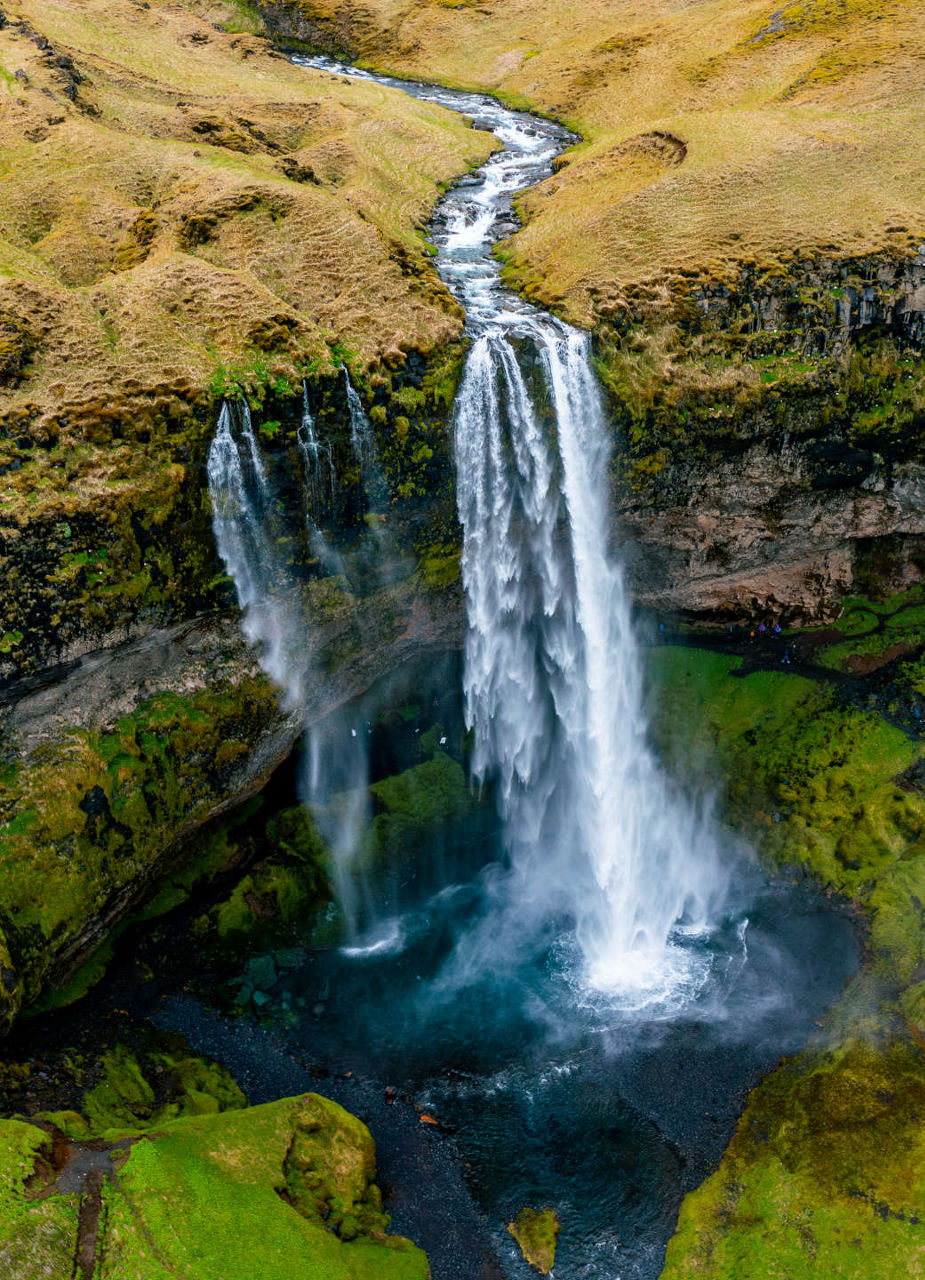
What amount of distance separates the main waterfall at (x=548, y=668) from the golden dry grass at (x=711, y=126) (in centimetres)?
424

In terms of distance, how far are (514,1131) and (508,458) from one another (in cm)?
1837

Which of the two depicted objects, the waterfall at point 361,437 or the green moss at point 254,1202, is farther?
the waterfall at point 361,437

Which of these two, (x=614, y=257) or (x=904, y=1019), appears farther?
(x=614, y=257)

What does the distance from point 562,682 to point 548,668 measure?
68 cm

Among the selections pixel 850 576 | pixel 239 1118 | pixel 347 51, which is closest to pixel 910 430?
pixel 850 576

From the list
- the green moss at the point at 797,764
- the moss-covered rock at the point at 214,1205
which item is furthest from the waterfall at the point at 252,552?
the green moss at the point at 797,764

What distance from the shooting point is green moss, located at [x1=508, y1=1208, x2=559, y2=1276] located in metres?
16.3

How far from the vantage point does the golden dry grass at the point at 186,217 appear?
21438mm

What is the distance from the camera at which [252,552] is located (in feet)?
72.2

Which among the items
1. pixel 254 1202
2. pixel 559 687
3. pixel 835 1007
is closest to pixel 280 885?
pixel 254 1202

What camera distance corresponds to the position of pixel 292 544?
22.6 meters

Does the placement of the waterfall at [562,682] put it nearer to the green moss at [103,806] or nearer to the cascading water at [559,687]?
the cascading water at [559,687]

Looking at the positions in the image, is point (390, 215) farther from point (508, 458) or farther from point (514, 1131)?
point (514, 1131)

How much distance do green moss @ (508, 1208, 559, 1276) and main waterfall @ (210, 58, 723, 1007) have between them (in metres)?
6.06
